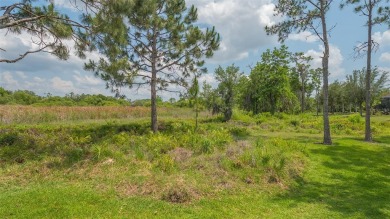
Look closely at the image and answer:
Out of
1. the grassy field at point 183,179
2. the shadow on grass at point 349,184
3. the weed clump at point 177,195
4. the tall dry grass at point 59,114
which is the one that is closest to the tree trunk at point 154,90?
the grassy field at point 183,179

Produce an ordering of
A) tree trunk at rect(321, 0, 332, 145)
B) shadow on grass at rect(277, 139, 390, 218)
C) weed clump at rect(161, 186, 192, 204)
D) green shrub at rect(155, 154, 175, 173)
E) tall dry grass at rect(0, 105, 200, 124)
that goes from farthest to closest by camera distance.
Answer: tall dry grass at rect(0, 105, 200, 124) → tree trunk at rect(321, 0, 332, 145) → green shrub at rect(155, 154, 175, 173) → shadow on grass at rect(277, 139, 390, 218) → weed clump at rect(161, 186, 192, 204)

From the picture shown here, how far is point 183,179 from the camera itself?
19.0 ft

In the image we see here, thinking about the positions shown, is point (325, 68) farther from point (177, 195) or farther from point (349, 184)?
point (177, 195)

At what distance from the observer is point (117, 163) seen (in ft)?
21.7

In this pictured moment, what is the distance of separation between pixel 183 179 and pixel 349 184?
382cm

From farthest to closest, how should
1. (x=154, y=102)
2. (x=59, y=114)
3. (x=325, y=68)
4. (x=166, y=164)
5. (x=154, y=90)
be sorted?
(x=59, y=114), (x=154, y=90), (x=154, y=102), (x=325, y=68), (x=166, y=164)

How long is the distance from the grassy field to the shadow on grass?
2 centimetres

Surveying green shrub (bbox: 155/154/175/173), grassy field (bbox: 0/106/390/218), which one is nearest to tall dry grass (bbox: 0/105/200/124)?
grassy field (bbox: 0/106/390/218)

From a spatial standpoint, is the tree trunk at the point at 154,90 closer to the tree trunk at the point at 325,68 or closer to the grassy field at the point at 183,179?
the grassy field at the point at 183,179

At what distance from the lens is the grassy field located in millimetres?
4836

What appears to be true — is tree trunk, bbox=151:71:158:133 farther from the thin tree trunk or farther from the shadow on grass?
the shadow on grass

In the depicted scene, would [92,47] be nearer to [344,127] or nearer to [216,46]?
[216,46]

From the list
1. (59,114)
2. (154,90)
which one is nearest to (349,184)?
(154,90)

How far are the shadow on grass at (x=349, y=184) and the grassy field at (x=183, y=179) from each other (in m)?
0.02
